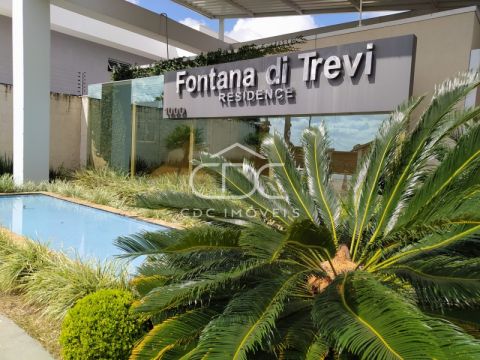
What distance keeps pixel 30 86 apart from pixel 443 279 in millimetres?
13316

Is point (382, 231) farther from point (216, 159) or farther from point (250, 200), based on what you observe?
point (216, 159)

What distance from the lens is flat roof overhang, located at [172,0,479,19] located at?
1307 cm

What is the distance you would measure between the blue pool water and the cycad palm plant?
3.77 meters

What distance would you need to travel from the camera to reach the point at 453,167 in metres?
2.98

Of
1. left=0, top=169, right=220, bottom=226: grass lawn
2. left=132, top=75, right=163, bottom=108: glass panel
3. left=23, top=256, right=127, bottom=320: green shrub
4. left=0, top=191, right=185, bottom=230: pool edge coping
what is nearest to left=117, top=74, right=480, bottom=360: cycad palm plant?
left=23, top=256, right=127, bottom=320: green shrub

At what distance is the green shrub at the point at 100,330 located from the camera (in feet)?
10.4

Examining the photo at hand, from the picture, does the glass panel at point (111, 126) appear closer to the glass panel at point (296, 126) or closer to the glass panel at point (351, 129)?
the glass panel at point (296, 126)

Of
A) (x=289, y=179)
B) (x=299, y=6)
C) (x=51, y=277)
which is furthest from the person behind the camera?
(x=299, y=6)

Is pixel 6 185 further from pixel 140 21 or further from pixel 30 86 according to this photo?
pixel 140 21

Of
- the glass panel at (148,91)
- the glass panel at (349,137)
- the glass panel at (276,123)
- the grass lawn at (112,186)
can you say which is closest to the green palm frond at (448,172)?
the glass panel at (349,137)

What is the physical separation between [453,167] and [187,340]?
91.6 inches

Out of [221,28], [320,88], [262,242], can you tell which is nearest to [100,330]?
[262,242]

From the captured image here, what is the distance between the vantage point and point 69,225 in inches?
347

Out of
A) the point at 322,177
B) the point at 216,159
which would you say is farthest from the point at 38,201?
the point at 322,177
